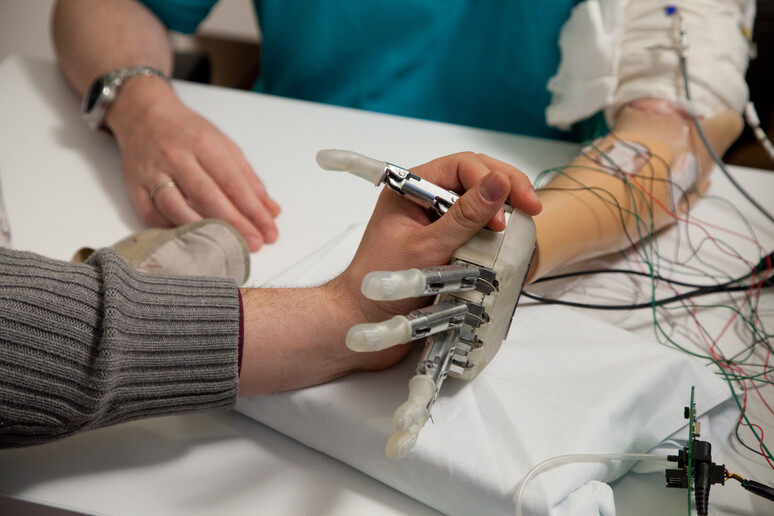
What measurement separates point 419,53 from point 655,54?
0.33 m

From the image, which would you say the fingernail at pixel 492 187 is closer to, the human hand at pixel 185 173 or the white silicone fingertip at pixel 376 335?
the white silicone fingertip at pixel 376 335

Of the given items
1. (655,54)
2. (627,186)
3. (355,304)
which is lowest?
(355,304)

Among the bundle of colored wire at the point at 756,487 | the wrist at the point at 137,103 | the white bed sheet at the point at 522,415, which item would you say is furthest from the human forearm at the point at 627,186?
the wrist at the point at 137,103

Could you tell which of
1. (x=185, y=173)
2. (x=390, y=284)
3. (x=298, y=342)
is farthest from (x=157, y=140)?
(x=390, y=284)

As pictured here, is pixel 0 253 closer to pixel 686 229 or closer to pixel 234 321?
pixel 234 321

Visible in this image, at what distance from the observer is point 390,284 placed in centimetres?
38

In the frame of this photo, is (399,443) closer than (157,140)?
Yes

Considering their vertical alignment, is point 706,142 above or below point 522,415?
above

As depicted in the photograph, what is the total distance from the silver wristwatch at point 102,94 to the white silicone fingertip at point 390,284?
1.99 feet

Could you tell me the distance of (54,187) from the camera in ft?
2.54

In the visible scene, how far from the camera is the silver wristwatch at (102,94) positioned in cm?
85

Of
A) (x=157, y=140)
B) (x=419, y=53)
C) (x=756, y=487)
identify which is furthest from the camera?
(x=419, y=53)

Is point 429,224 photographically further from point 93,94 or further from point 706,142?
point 93,94

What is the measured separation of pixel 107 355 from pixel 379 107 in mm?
666
